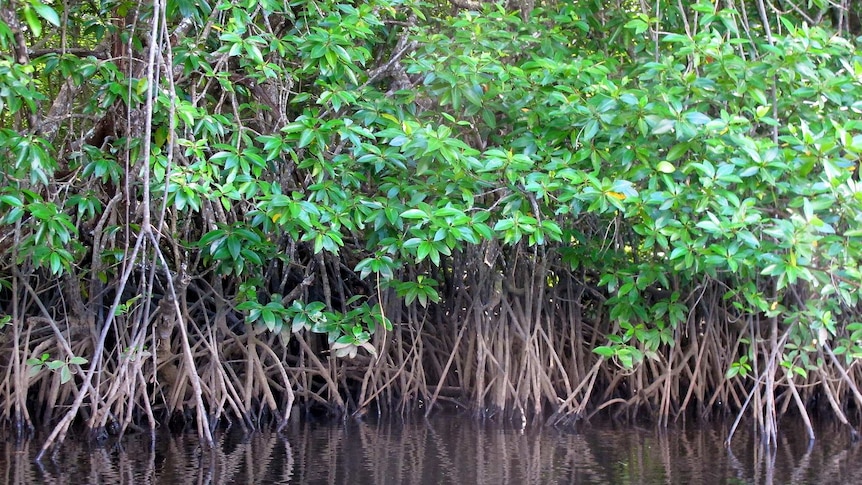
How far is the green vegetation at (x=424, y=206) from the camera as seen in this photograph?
16.1 feet

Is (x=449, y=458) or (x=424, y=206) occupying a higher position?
(x=424, y=206)

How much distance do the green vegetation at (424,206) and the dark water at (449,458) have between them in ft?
0.93

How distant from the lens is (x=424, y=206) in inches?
197

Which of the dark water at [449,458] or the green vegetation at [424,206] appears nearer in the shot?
the dark water at [449,458]

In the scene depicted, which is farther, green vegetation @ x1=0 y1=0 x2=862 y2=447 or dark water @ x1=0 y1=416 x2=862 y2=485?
green vegetation @ x1=0 y1=0 x2=862 y2=447

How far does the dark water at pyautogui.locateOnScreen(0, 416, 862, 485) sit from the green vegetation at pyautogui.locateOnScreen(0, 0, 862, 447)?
0.28m

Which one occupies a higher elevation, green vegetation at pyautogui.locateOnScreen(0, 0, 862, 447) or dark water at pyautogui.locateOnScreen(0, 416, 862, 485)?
green vegetation at pyautogui.locateOnScreen(0, 0, 862, 447)

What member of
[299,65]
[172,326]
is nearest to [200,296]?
[172,326]

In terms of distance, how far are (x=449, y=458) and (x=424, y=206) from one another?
55.1 inches

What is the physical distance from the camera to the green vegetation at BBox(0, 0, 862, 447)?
16.1 feet

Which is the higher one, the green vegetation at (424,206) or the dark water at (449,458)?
the green vegetation at (424,206)

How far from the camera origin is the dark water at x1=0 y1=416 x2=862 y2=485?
4.70 m

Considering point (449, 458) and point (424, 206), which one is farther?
point (449, 458)

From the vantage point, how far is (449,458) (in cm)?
525
